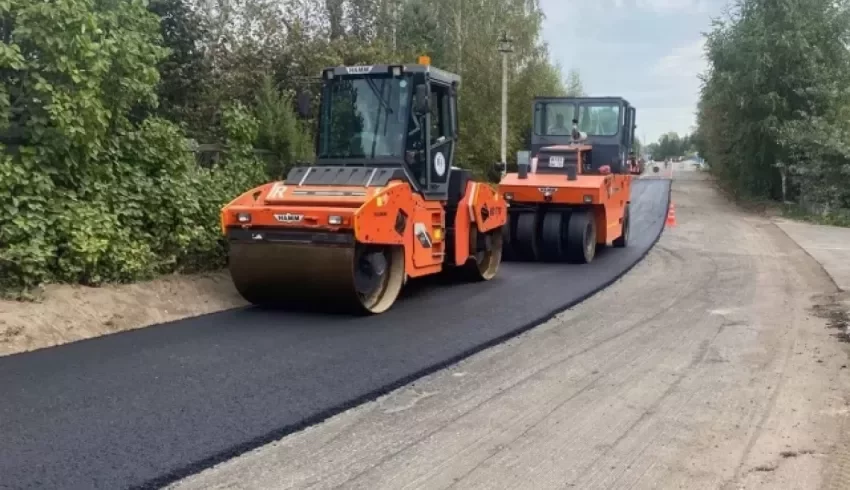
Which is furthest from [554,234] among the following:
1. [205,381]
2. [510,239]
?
[205,381]

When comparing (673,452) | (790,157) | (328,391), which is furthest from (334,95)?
(790,157)

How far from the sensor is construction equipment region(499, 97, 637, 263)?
1143 cm

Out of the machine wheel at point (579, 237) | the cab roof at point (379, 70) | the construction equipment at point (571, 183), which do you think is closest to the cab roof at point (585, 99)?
the construction equipment at point (571, 183)

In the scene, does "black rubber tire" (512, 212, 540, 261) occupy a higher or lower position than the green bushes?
lower

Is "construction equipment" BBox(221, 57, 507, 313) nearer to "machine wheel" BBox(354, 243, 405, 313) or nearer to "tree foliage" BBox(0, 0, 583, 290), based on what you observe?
"machine wheel" BBox(354, 243, 405, 313)

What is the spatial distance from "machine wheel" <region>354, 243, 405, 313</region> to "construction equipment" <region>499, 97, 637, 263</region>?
4132 mm

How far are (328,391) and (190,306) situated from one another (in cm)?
315

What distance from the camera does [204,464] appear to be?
150 inches

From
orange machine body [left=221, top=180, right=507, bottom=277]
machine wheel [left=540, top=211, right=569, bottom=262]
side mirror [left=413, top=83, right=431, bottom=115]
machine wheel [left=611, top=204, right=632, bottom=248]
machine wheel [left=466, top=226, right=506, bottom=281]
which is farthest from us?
machine wheel [left=611, top=204, right=632, bottom=248]

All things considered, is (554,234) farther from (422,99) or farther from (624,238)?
(422,99)

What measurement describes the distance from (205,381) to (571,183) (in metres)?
7.29

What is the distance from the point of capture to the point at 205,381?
17.0ft

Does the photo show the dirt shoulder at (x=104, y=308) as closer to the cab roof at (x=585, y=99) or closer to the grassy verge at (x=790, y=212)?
the cab roof at (x=585, y=99)

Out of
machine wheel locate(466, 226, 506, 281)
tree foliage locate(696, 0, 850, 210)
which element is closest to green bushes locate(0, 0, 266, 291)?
machine wheel locate(466, 226, 506, 281)
